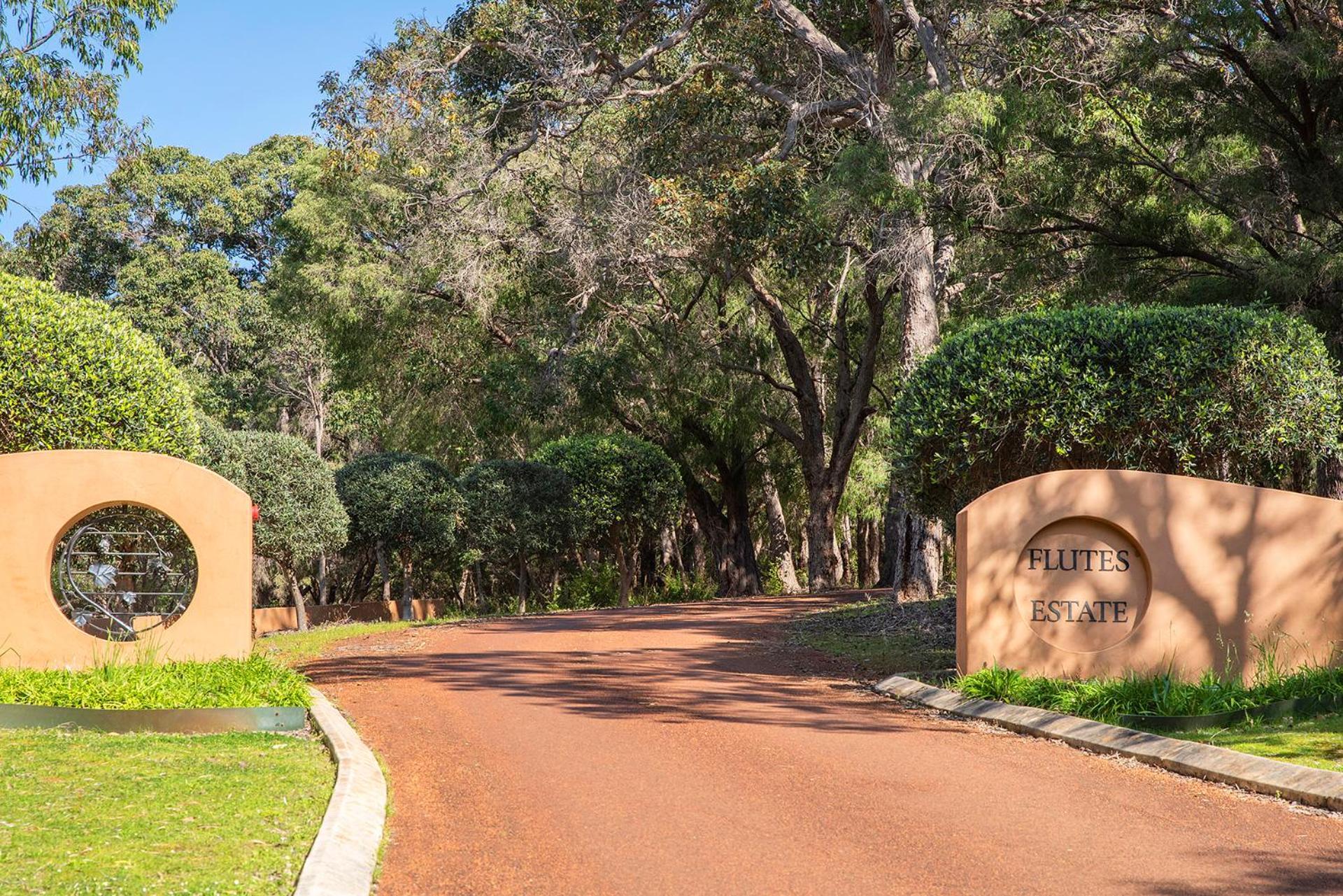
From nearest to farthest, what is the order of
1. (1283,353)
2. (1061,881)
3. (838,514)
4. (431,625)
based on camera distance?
1. (1061,881)
2. (1283,353)
3. (431,625)
4. (838,514)

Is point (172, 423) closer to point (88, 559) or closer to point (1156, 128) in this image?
point (88, 559)

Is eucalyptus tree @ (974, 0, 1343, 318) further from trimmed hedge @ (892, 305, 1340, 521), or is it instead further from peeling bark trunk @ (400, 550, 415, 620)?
peeling bark trunk @ (400, 550, 415, 620)

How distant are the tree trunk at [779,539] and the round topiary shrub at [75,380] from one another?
62.0 feet

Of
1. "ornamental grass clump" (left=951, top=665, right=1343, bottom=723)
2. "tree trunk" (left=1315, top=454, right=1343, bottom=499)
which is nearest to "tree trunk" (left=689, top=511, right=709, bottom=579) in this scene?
"tree trunk" (left=1315, top=454, right=1343, bottom=499)

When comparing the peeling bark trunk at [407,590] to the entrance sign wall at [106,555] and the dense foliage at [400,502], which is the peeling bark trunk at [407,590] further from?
the entrance sign wall at [106,555]

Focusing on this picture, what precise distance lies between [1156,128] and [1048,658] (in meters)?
9.38

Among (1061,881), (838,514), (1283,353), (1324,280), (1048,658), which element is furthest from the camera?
(838,514)

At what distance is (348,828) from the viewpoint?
6.64 meters

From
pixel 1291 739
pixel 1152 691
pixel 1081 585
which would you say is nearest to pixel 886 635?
pixel 1081 585

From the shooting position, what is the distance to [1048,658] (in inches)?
462

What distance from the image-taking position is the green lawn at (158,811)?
557 cm

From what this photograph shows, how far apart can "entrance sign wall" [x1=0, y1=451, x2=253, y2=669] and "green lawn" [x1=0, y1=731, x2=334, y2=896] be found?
226 centimetres

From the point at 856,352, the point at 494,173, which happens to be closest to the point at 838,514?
the point at 856,352

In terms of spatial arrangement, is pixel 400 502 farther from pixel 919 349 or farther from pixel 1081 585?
pixel 1081 585
